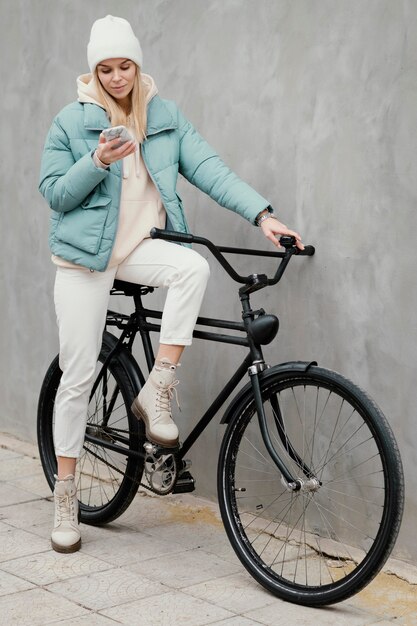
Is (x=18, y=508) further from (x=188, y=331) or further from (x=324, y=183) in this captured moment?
(x=324, y=183)

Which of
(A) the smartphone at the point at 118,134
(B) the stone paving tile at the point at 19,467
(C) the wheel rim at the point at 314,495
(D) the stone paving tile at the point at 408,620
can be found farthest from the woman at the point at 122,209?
(B) the stone paving tile at the point at 19,467

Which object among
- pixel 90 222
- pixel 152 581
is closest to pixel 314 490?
pixel 152 581

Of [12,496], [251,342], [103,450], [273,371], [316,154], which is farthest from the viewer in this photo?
[12,496]

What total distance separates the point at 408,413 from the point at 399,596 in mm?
673

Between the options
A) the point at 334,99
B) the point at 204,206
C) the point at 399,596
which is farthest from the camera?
the point at 204,206

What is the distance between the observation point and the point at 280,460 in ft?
12.9

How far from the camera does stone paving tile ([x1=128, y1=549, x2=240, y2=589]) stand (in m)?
4.18

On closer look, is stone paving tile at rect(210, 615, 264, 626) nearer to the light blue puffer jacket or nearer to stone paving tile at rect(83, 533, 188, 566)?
stone paving tile at rect(83, 533, 188, 566)

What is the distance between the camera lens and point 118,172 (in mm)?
4227

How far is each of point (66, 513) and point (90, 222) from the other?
1.24 meters

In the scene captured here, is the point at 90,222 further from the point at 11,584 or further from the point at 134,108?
the point at 11,584

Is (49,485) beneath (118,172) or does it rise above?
beneath

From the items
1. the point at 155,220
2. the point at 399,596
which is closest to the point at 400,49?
the point at 155,220

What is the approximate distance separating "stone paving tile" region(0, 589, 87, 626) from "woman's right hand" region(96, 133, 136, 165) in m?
1.61
